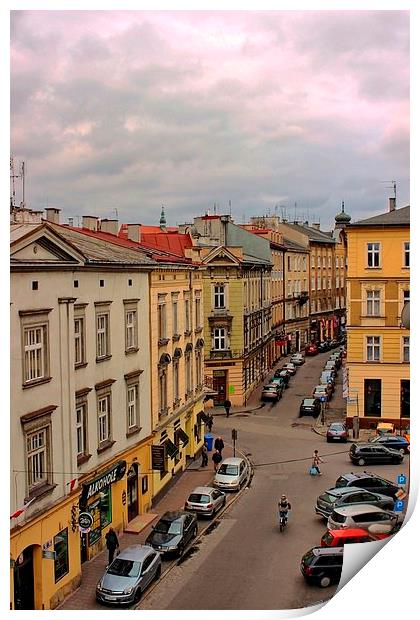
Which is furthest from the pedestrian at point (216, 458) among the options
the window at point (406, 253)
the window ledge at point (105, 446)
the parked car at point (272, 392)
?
the window at point (406, 253)

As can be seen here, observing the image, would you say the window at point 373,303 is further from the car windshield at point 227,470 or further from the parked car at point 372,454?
the car windshield at point 227,470

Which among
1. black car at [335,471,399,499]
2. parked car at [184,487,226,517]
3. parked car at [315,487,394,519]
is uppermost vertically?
black car at [335,471,399,499]

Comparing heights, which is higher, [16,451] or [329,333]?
[329,333]

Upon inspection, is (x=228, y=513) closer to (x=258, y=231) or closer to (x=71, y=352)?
(x=71, y=352)

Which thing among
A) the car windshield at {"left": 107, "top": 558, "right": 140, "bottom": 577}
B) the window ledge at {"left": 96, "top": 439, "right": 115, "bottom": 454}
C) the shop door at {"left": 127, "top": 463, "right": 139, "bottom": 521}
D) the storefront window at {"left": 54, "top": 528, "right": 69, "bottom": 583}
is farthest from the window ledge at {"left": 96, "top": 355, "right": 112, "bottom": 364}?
the car windshield at {"left": 107, "top": 558, "right": 140, "bottom": 577}

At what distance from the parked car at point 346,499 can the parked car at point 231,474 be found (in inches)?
44.8

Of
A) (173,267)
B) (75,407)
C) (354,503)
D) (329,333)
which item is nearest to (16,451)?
(75,407)

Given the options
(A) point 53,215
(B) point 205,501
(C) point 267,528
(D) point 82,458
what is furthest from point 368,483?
(A) point 53,215

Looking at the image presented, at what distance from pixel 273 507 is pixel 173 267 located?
286 cm

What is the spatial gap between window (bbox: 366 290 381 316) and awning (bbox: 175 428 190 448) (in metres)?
2.61

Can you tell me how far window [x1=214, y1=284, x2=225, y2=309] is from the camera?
908 cm

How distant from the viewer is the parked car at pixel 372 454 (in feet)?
27.9

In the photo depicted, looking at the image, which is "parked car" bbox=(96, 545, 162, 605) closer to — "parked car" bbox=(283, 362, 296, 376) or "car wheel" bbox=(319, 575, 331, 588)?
"car wheel" bbox=(319, 575, 331, 588)
